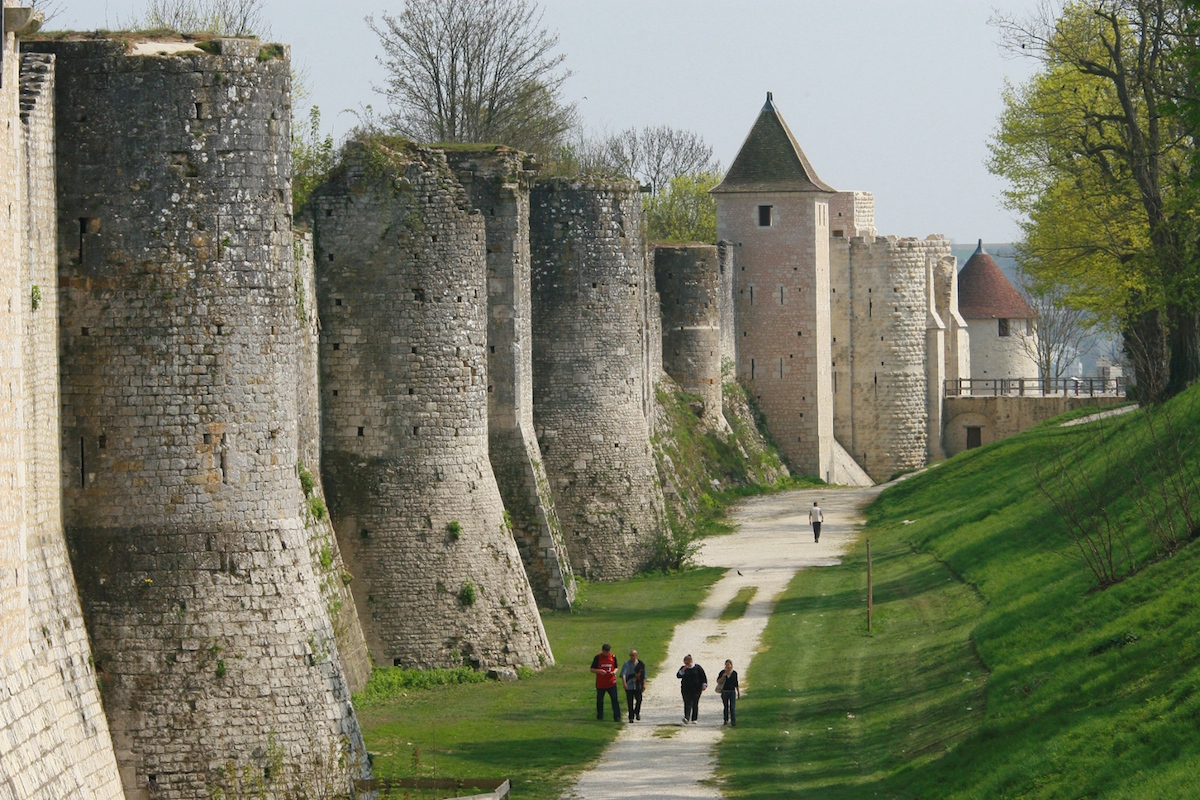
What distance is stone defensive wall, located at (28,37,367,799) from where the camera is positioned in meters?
16.6

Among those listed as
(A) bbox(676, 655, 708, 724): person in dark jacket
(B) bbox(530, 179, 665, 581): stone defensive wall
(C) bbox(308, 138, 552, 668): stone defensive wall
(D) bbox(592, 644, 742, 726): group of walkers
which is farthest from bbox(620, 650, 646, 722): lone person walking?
(B) bbox(530, 179, 665, 581): stone defensive wall

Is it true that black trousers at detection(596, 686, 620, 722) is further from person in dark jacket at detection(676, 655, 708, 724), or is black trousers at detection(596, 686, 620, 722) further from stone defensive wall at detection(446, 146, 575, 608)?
stone defensive wall at detection(446, 146, 575, 608)

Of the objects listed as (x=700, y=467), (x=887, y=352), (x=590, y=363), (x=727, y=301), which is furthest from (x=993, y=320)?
(x=590, y=363)

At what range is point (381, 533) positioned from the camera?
2467cm

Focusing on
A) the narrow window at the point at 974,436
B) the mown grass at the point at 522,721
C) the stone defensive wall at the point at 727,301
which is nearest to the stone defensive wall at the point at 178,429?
the mown grass at the point at 522,721

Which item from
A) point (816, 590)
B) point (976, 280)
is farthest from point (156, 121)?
point (976, 280)

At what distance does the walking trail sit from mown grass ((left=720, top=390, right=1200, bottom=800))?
0.41 m

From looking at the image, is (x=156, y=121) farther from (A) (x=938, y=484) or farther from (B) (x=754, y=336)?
(B) (x=754, y=336)

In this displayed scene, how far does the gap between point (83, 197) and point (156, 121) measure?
3.17 feet

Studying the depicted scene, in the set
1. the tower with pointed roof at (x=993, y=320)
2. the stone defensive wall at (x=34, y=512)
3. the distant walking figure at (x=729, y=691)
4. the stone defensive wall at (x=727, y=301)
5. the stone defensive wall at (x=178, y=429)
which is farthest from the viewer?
the tower with pointed roof at (x=993, y=320)

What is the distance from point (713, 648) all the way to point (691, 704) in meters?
4.86

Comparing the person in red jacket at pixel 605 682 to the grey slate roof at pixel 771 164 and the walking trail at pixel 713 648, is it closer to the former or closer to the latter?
the walking trail at pixel 713 648

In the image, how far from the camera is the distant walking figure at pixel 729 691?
22.3 metres

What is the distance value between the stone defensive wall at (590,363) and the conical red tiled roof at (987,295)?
47299 millimetres
